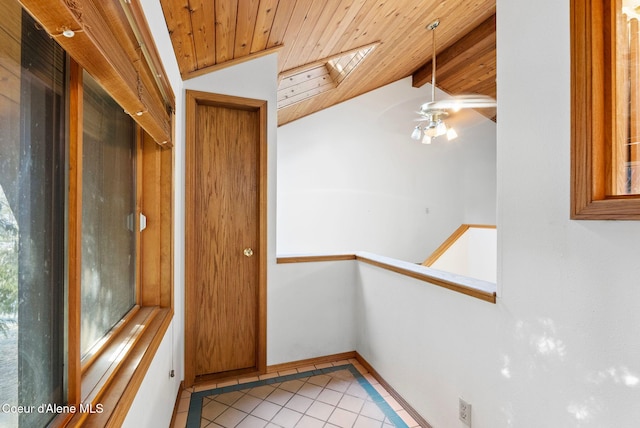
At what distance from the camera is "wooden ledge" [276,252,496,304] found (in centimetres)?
137

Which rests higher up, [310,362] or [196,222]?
[196,222]

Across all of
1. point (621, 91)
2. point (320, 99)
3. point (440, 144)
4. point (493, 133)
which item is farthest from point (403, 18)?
point (493, 133)

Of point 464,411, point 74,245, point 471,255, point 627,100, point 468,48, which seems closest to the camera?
point 74,245

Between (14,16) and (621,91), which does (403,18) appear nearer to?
(621,91)

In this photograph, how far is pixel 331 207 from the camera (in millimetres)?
4633

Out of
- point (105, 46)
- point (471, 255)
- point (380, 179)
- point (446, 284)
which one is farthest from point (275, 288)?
point (471, 255)

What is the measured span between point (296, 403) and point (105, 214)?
1646mm

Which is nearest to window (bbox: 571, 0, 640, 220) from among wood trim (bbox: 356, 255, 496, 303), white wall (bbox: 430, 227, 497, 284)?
wood trim (bbox: 356, 255, 496, 303)

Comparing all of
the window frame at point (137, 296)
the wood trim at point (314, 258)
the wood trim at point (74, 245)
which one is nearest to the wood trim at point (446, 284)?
the wood trim at point (314, 258)

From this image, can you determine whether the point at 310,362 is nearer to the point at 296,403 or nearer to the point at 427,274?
the point at 296,403

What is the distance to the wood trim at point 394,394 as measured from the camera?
1.74m

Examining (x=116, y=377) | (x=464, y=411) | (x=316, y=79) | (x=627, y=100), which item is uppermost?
(x=316, y=79)

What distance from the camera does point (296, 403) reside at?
1976mm

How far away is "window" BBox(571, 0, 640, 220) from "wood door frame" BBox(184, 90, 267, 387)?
6.10 feet
